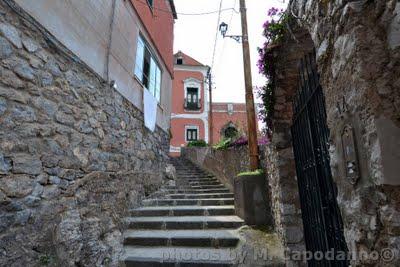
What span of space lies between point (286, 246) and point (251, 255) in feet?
1.57

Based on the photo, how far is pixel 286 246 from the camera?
→ 288 cm

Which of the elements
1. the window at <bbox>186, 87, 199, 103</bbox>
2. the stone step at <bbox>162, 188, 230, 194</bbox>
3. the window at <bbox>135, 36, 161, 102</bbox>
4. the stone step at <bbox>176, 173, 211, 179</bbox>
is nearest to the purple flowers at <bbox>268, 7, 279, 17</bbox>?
the window at <bbox>135, 36, 161, 102</bbox>

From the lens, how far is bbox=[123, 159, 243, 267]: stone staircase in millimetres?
3223

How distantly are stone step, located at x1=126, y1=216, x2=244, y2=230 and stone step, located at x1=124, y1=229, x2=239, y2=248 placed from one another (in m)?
0.16

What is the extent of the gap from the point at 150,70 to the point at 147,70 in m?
0.17

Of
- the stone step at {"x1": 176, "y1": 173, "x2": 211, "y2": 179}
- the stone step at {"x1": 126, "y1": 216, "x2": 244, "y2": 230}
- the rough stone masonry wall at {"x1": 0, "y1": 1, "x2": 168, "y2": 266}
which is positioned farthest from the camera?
the stone step at {"x1": 176, "y1": 173, "x2": 211, "y2": 179}

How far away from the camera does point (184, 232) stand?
392 cm

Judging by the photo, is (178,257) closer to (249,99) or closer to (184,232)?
(184,232)

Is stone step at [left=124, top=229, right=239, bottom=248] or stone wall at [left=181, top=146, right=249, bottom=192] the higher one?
stone wall at [left=181, top=146, right=249, bottom=192]

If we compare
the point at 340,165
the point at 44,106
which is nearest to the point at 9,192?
the point at 44,106

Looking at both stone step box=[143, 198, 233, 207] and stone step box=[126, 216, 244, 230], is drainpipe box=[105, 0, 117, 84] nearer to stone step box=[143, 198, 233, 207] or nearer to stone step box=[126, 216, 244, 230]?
stone step box=[126, 216, 244, 230]

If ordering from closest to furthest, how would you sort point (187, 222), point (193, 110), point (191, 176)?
point (187, 222) → point (191, 176) → point (193, 110)

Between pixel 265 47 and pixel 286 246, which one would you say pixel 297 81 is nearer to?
pixel 265 47

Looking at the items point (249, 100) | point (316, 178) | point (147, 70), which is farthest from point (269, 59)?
point (147, 70)
